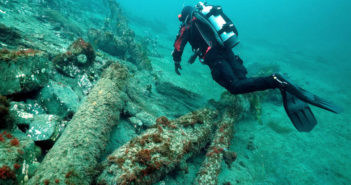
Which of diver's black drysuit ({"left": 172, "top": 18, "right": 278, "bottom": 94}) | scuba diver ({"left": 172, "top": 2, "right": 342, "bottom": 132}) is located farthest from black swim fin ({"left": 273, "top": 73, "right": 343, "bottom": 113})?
diver's black drysuit ({"left": 172, "top": 18, "right": 278, "bottom": 94})

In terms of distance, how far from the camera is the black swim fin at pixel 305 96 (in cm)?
347

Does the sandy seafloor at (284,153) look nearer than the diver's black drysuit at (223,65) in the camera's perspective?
No

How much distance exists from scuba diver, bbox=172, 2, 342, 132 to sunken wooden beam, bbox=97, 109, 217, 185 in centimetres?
168

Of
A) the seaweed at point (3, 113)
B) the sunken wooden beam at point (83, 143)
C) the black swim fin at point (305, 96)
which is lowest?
the sunken wooden beam at point (83, 143)

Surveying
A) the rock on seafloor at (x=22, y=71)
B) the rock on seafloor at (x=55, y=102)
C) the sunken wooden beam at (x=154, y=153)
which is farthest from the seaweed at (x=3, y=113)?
the sunken wooden beam at (x=154, y=153)

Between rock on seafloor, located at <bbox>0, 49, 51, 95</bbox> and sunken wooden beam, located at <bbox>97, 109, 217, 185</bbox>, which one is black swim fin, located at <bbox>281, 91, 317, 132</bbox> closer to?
sunken wooden beam, located at <bbox>97, 109, 217, 185</bbox>

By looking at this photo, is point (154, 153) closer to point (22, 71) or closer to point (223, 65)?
point (22, 71)

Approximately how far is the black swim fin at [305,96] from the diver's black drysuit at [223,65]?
158mm

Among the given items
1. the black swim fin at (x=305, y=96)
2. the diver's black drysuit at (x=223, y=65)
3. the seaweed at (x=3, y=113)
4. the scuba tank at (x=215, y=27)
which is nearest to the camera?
the seaweed at (x=3, y=113)

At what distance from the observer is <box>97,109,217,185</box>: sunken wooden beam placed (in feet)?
6.91

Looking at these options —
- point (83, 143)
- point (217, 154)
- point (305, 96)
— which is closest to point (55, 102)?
point (83, 143)

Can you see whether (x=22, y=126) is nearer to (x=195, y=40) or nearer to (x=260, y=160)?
(x=195, y=40)

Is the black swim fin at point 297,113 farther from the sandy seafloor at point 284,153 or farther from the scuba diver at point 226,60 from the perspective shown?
the sandy seafloor at point 284,153

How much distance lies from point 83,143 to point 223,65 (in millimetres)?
3814
